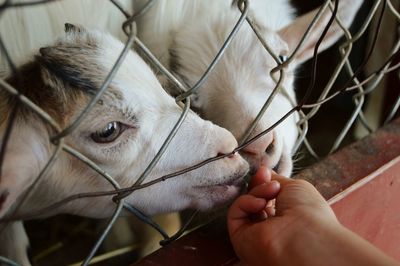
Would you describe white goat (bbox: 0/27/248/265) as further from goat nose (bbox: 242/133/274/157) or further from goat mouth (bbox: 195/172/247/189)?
goat nose (bbox: 242/133/274/157)

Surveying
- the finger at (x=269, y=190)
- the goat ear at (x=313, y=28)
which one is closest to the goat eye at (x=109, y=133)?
the finger at (x=269, y=190)

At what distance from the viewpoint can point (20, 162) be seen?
100cm

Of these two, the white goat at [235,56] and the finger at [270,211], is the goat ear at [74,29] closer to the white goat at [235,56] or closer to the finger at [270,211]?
the white goat at [235,56]

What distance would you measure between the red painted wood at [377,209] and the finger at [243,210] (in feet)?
0.91

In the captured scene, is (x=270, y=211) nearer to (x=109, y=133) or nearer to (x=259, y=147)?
(x=259, y=147)

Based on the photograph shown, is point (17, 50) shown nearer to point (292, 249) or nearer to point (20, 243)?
point (20, 243)

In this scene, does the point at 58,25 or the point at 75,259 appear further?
the point at 75,259

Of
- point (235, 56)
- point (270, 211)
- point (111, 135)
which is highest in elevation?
point (111, 135)

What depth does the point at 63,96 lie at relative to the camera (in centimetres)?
106

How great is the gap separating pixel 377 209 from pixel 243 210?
44 cm

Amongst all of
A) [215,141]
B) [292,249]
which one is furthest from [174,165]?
[292,249]

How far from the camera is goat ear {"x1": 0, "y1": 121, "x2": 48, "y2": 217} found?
→ 0.96 m

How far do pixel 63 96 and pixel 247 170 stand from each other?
401 mm

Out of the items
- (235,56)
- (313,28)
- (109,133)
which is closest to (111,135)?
(109,133)
